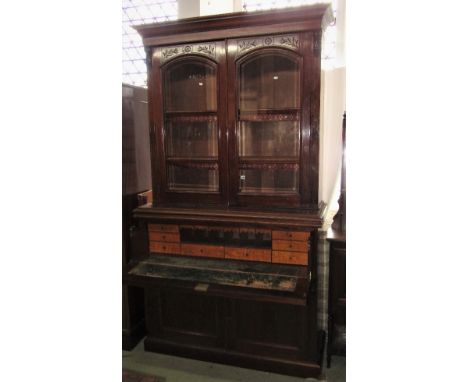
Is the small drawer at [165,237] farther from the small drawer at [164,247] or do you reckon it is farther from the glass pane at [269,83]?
the glass pane at [269,83]

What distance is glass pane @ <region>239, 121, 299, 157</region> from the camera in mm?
2043

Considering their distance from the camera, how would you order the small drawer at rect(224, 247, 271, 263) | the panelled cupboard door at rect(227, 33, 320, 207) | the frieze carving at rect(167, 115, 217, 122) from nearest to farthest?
the panelled cupboard door at rect(227, 33, 320, 207) < the small drawer at rect(224, 247, 271, 263) < the frieze carving at rect(167, 115, 217, 122)

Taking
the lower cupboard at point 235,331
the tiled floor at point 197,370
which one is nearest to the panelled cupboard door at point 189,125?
the lower cupboard at point 235,331

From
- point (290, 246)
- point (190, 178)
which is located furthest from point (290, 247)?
point (190, 178)

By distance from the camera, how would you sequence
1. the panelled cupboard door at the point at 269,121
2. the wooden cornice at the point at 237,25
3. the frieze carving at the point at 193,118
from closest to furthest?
1. the wooden cornice at the point at 237,25
2. the panelled cupboard door at the point at 269,121
3. the frieze carving at the point at 193,118

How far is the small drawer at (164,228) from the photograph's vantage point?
214cm

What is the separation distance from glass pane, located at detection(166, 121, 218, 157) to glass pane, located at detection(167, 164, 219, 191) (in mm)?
93

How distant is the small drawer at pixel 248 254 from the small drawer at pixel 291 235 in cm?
11

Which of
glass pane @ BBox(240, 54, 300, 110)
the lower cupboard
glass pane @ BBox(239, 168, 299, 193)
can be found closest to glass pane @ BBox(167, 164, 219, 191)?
glass pane @ BBox(239, 168, 299, 193)

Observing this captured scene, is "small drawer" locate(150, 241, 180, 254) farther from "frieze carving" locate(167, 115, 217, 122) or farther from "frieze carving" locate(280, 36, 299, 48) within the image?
"frieze carving" locate(280, 36, 299, 48)

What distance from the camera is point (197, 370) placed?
2.15m

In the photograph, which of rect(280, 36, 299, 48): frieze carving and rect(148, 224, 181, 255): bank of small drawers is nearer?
rect(280, 36, 299, 48): frieze carving

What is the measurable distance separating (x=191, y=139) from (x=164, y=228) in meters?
0.61
